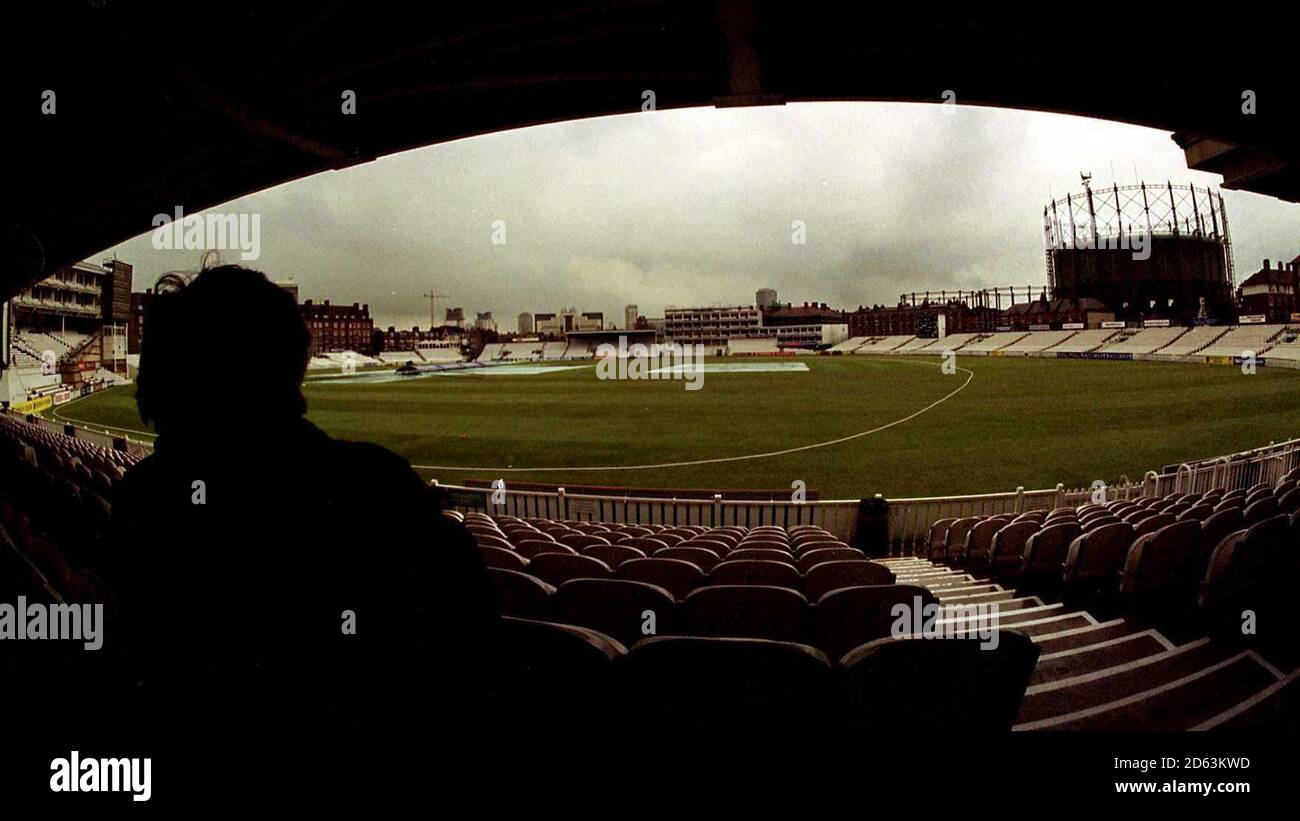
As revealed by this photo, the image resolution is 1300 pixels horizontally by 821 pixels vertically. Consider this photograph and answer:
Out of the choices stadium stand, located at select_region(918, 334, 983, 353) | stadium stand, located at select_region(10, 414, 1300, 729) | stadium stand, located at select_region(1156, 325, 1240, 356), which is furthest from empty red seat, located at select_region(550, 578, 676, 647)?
stadium stand, located at select_region(918, 334, 983, 353)

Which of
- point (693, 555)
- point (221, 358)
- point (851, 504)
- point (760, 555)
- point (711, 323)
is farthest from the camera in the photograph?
point (711, 323)

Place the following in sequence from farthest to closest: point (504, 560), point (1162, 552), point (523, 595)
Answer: point (1162, 552) → point (504, 560) → point (523, 595)

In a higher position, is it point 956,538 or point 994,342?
point 994,342

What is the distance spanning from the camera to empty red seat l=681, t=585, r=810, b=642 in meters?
2.83

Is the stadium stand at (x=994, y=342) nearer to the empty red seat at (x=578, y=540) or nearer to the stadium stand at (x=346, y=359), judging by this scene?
the stadium stand at (x=346, y=359)

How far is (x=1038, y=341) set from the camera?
84062 millimetres

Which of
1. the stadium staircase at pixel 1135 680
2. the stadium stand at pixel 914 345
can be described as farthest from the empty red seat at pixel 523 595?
the stadium stand at pixel 914 345

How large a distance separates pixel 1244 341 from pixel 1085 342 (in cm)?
1780

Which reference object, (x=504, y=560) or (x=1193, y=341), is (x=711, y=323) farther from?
(x=504, y=560)

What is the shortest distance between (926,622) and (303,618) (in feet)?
8.90

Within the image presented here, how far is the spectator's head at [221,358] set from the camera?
1.41 metres

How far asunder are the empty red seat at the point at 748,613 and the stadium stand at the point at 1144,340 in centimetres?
8185

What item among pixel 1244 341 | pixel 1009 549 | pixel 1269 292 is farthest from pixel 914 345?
pixel 1009 549

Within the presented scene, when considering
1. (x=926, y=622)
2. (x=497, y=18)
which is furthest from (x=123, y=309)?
(x=926, y=622)
